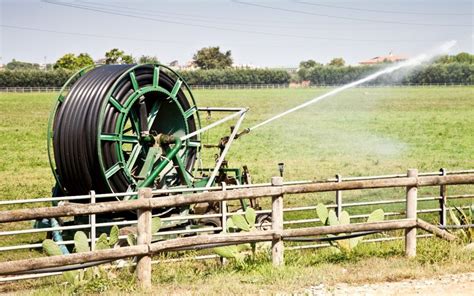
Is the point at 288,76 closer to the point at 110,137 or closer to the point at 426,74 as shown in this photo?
the point at 426,74

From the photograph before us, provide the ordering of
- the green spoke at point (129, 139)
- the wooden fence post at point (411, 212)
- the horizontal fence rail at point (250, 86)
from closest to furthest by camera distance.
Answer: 1. the wooden fence post at point (411, 212)
2. the green spoke at point (129, 139)
3. the horizontal fence rail at point (250, 86)

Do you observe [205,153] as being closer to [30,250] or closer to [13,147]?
[13,147]

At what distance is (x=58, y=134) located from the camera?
475 inches

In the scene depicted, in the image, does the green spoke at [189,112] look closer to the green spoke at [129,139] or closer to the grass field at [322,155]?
the green spoke at [129,139]

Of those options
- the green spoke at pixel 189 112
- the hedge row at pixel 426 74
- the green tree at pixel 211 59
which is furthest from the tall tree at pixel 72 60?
the green spoke at pixel 189 112

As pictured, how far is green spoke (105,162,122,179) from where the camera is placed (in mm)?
11875

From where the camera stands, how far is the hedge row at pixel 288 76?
91.7m

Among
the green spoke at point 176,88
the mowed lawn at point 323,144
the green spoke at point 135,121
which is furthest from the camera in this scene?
the mowed lawn at point 323,144

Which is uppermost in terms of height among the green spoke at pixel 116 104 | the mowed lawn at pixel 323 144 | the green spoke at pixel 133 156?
the green spoke at pixel 116 104

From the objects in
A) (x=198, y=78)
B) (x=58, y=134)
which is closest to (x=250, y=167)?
(x=58, y=134)

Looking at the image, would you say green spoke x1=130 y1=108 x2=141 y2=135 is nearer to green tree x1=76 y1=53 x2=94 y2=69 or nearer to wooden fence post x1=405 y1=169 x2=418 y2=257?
wooden fence post x1=405 y1=169 x2=418 y2=257

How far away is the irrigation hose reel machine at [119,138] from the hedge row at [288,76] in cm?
7745

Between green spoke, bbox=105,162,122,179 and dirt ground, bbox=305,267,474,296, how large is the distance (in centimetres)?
443

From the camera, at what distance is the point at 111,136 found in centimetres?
1196
